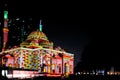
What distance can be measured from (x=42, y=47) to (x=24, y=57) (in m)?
7.55

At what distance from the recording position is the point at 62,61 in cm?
10538

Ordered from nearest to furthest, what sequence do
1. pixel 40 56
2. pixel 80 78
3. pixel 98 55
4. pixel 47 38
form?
pixel 80 78 < pixel 98 55 < pixel 40 56 < pixel 47 38

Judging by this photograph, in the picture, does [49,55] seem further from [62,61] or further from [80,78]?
[80,78]

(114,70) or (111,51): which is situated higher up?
(111,51)

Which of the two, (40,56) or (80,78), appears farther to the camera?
(40,56)

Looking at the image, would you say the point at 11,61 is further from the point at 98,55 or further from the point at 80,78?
the point at 80,78

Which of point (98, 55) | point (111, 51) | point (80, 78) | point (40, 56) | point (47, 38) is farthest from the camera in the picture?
A: point (47, 38)

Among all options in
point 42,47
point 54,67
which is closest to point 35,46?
point 42,47

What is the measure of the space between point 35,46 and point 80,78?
60.8 meters

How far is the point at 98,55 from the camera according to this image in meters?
72.2

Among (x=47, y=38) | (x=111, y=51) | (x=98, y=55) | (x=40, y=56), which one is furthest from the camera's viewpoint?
(x=47, y=38)

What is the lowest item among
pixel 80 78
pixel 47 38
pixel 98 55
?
pixel 80 78

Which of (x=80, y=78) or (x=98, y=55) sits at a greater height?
(x=98, y=55)

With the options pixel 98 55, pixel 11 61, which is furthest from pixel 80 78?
pixel 11 61
